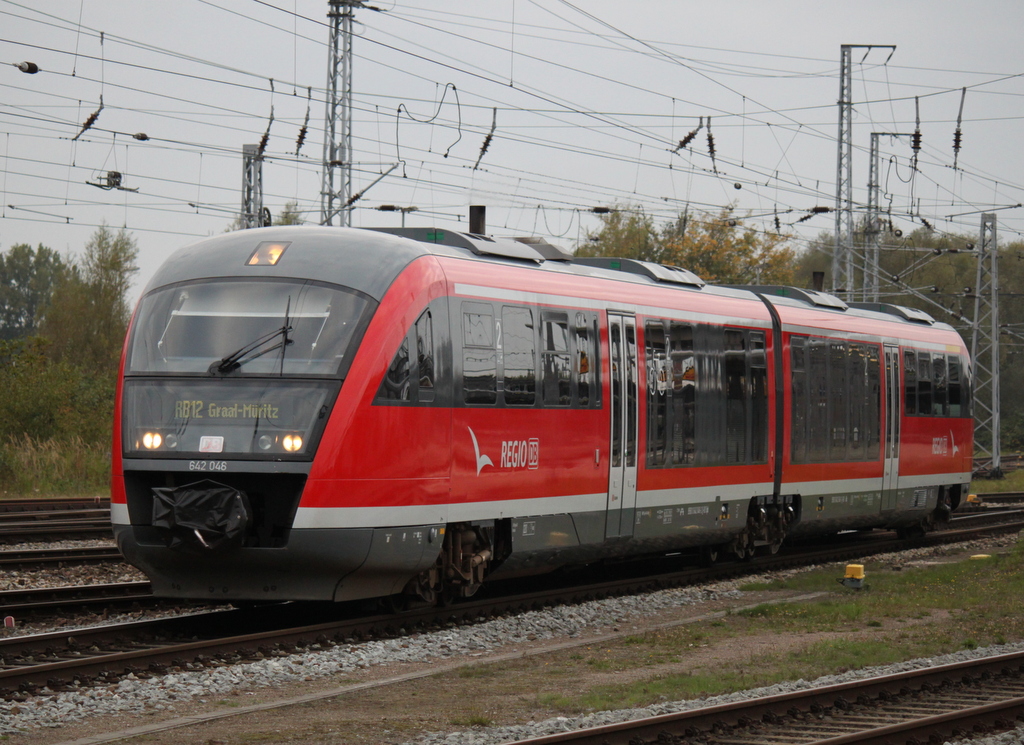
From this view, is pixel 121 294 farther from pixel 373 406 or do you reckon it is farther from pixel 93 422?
pixel 373 406

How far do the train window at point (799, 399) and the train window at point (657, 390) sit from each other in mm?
3664

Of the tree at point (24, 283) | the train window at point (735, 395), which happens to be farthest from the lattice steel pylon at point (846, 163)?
the tree at point (24, 283)

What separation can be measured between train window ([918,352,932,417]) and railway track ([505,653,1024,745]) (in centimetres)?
1298

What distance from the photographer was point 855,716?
8.99 meters

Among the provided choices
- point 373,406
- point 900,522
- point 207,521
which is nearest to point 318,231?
point 373,406

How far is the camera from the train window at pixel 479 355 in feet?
41.0

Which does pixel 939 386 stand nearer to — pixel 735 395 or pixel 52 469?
pixel 735 395

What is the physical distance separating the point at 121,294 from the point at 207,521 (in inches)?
2145

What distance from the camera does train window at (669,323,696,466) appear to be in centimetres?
1602

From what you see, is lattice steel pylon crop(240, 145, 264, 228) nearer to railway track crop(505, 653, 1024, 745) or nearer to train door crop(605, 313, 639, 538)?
train door crop(605, 313, 639, 538)

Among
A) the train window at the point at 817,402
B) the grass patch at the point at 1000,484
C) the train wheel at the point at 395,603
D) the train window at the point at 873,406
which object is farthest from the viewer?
the grass patch at the point at 1000,484

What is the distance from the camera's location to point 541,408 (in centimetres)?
1356

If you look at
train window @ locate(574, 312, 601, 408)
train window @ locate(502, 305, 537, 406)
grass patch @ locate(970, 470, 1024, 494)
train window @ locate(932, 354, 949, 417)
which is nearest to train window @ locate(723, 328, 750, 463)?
train window @ locate(574, 312, 601, 408)

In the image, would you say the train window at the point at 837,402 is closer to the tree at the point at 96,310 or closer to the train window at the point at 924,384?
the train window at the point at 924,384
